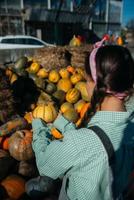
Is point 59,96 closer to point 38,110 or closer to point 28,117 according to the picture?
point 38,110

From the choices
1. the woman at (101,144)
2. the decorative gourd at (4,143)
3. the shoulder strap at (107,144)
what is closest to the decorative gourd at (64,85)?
the decorative gourd at (4,143)

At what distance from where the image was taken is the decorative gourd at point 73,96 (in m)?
5.83

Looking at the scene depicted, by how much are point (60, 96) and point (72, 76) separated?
73cm

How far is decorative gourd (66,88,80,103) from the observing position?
583cm

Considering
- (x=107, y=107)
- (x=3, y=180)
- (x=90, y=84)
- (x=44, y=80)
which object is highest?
(x=90, y=84)

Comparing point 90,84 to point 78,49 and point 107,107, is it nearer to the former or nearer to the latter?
point 107,107

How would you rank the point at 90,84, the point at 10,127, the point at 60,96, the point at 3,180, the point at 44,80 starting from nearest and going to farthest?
the point at 90,84, the point at 3,180, the point at 10,127, the point at 60,96, the point at 44,80

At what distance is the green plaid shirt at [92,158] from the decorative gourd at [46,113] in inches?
113

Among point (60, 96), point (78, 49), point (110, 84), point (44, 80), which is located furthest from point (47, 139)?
point (78, 49)

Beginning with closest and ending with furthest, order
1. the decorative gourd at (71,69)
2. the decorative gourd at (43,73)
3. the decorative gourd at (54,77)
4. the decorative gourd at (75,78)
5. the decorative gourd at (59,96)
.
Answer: the decorative gourd at (59,96) → the decorative gourd at (75,78) → the decorative gourd at (54,77) → the decorative gourd at (43,73) → the decorative gourd at (71,69)

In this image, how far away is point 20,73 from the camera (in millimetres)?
6621

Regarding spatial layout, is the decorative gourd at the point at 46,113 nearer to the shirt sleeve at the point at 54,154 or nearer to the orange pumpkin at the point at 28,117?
the orange pumpkin at the point at 28,117

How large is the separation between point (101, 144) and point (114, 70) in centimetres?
47

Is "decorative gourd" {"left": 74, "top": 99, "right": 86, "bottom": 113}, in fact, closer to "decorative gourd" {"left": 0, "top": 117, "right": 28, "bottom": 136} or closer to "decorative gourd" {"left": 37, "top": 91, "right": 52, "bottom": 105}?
"decorative gourd" {"left": 37, "top": 91, "right": 52, "bottom": 105}
